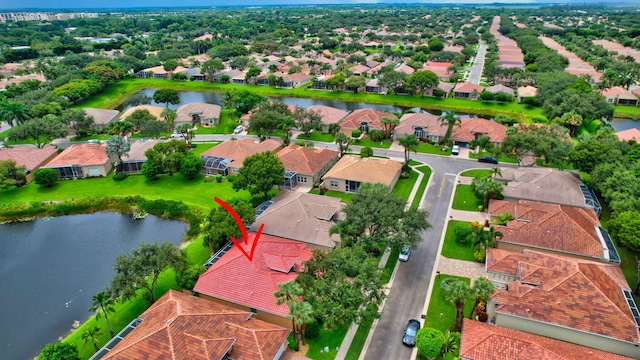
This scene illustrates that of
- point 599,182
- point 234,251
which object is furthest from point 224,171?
point 599,182

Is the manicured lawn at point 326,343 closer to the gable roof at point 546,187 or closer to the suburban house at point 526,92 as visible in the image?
the gable roof at point 546,187

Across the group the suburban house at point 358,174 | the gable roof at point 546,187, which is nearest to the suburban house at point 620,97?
the gable roof at point 546,187

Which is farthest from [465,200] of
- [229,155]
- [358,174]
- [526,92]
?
[526,92]

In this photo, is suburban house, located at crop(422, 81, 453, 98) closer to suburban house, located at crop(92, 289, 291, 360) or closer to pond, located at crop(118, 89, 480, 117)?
pond, located at crop(118, 89, 480, 117)

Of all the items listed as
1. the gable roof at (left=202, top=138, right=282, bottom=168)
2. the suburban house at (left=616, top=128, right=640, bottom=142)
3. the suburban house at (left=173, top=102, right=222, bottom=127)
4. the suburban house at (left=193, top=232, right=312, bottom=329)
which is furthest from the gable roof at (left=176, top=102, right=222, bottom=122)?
the suburban house at (left=616, top=128, right=640, bottom=142)

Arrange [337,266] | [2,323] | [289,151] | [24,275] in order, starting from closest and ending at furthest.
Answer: [337,266] < [2,323] < [24,275] < [289,151]

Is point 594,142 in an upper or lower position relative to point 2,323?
upper

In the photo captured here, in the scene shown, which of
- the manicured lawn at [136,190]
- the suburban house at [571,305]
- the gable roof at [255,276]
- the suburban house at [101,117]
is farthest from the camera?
the suburban house at [101,117]

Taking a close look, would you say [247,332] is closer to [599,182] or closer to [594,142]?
[599,182]
